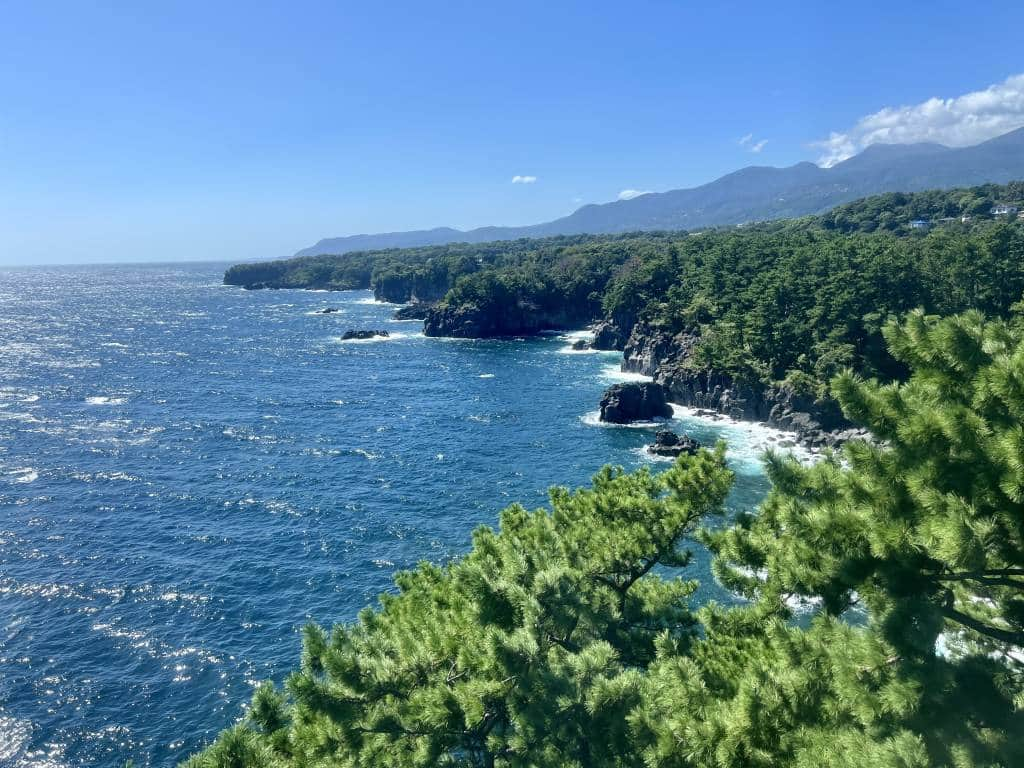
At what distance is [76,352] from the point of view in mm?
104188

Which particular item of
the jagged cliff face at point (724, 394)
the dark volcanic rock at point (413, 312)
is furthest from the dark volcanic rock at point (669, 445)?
the dark volcanic rock at point (413, 312)

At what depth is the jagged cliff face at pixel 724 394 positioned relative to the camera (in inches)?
2253

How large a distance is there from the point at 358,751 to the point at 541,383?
2823 inches

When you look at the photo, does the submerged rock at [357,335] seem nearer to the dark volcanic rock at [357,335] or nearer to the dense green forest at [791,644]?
the dark volcanic rock at [357,335]

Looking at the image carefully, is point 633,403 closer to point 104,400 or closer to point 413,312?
point 104,400

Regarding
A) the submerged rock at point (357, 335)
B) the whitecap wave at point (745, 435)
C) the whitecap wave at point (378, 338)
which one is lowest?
the whitecap wave at point (745, 435)

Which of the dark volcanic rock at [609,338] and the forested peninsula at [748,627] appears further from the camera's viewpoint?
the dark volcanic rock at [609,338]

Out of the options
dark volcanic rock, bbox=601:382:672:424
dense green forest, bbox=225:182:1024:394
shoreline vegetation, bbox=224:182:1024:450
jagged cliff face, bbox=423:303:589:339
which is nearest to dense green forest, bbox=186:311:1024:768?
shoreline vegetation, bbox=224:182:1024:450

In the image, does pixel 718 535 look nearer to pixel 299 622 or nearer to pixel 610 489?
pixel 610 489

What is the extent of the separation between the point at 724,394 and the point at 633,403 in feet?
36.4

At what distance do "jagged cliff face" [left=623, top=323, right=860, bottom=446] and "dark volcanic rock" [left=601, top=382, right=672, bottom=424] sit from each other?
5915 mm

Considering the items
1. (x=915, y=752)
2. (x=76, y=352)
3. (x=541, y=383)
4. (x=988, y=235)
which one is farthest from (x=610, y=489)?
(x=76, y=352)

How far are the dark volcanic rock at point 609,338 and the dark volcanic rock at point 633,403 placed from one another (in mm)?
40433

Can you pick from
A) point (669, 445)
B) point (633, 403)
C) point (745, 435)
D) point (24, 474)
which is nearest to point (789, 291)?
point (745, 435)
